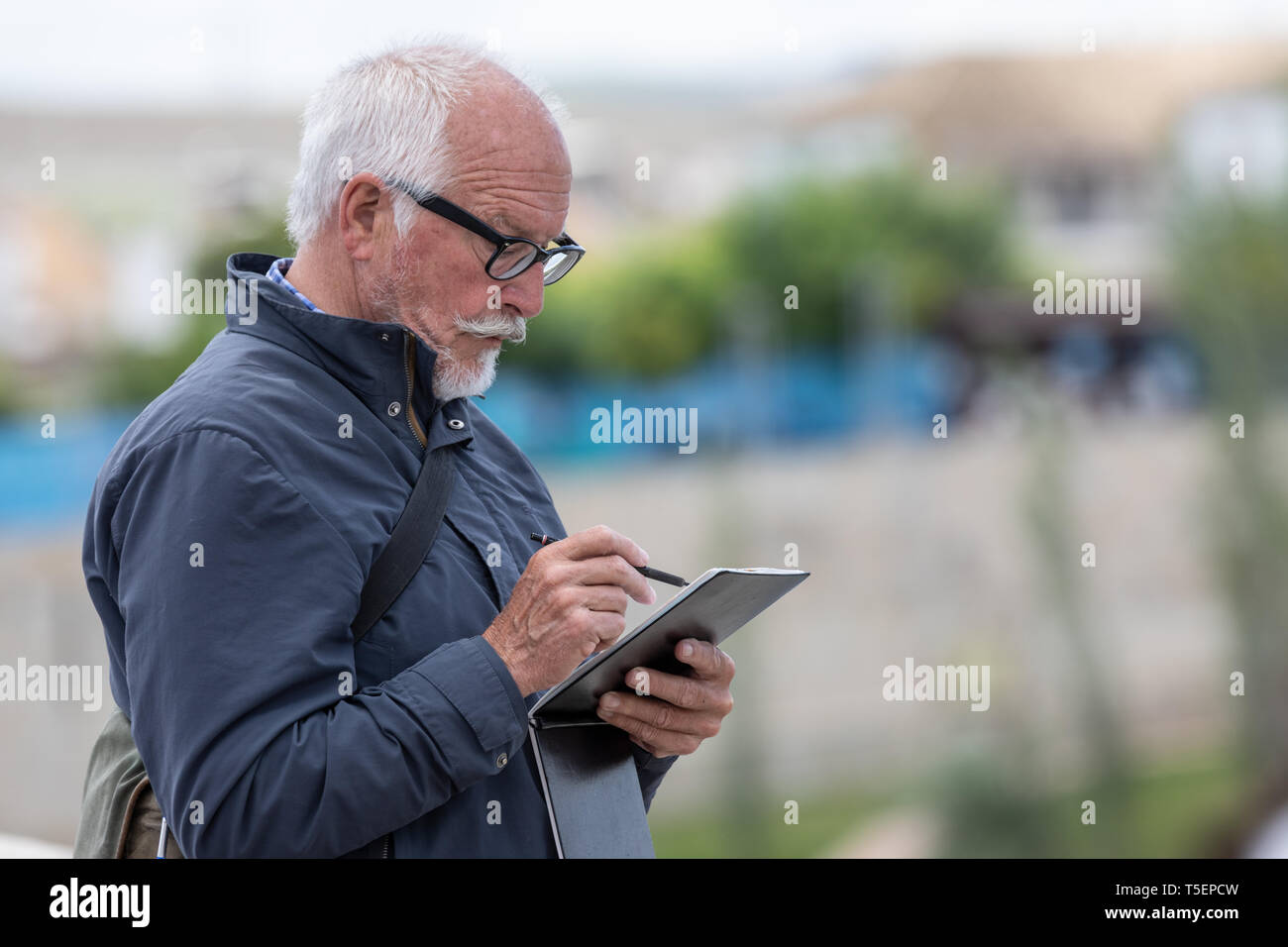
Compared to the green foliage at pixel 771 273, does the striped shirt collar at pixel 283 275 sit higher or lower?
lower

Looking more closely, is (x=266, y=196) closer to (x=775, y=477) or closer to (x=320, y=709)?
(x=775, y=477)

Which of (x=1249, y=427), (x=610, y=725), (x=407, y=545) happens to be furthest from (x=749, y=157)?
(x=407, y=545)

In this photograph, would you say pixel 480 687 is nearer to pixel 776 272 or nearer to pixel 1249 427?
Answer: pixel 1249 427

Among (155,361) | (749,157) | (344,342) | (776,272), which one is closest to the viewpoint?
(344,342)

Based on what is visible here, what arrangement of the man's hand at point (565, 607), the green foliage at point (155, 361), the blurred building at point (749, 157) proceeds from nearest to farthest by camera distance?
1. the man's hand at point (565, 607)
2. the green foliage at point (155, 361)
3. the blurred building at point (749, 157)

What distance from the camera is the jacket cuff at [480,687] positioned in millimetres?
1524

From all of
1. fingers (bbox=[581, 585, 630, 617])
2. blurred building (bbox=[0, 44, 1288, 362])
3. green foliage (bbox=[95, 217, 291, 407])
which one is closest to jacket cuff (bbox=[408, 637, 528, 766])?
fingers (bbox=[581, 585, 630, 617])

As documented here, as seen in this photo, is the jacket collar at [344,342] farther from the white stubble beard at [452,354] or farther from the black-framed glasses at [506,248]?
the black-framed glasses at [506,248]

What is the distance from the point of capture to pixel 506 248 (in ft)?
5.74

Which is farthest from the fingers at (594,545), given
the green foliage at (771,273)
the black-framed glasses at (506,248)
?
the green foliage at (771,273)

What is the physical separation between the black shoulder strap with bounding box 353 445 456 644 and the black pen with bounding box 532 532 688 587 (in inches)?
6.3

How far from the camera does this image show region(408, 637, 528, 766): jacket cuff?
1524mm

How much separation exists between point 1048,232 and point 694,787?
22.7 m

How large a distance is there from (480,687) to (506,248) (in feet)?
1.84
